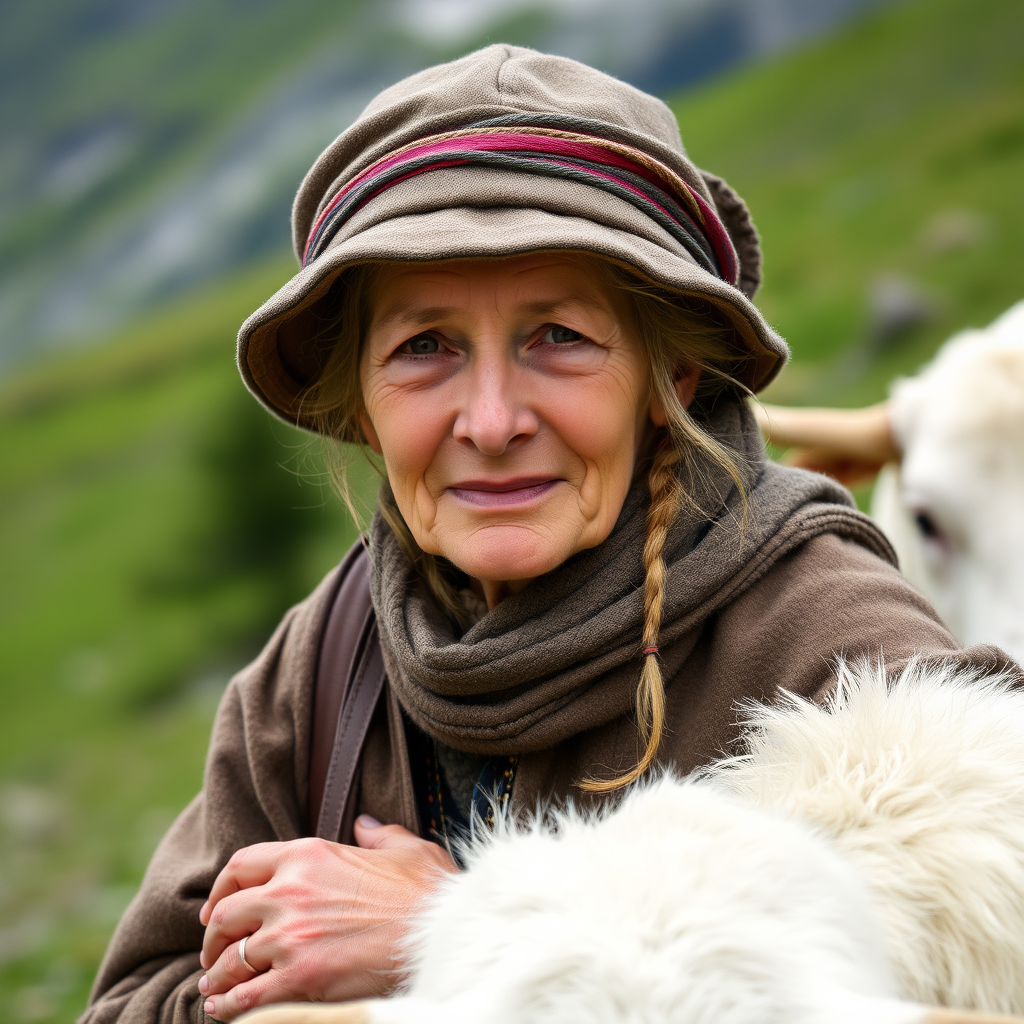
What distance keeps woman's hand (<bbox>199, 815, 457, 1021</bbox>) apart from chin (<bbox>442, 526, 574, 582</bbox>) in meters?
0.48

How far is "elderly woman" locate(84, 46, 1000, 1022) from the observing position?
5.06ft

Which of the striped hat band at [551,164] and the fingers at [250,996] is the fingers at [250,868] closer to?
the fingers at [250,996]

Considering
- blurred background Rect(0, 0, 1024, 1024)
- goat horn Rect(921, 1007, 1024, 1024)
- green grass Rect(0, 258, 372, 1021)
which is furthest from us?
blurred background Rect(0, 0, 1024, 1024)

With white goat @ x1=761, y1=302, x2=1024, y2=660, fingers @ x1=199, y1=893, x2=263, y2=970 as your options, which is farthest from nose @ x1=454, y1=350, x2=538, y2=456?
white goat @ x1=761, y1=302, x2=1024, y2=660

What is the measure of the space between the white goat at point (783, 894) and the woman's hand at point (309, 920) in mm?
330

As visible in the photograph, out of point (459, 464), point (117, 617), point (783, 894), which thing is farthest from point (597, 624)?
point (117, 617)

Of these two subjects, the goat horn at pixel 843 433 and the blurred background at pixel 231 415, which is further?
the blurred background at pixel 231 415

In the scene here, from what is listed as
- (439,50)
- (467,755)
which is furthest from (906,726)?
(439,50)

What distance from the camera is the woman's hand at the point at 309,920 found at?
150 centimetres

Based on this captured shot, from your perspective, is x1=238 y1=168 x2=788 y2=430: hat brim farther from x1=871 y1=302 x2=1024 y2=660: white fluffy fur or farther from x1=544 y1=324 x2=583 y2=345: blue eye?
x1=871 y1=302 x2=1024 y2=660: white fluffy fur

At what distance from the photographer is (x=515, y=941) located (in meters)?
1.01

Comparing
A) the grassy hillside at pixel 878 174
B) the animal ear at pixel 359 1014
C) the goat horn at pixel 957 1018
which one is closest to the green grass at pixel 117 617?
the animal ear at pixel 359 1014

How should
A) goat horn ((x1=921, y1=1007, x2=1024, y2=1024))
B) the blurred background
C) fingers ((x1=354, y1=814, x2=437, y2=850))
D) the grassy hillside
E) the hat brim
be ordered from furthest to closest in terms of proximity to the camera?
the grassy hillside → the blurred background → fingers ((x1=354, y1=814, x2=437, y2=850)) → the hat brim → goat horn ((x1=921, y1=1007, x2=1024, y2=1024))

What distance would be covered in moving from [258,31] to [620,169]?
107778 millimetres
